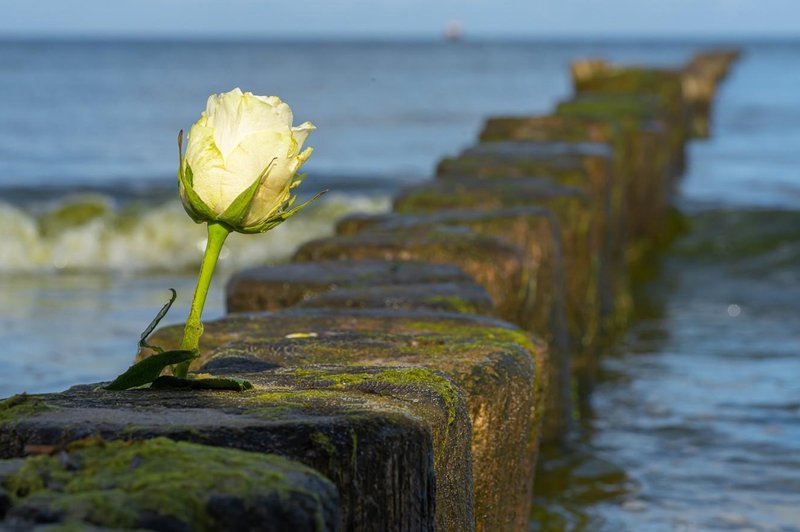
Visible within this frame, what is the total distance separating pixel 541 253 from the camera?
5.47 m

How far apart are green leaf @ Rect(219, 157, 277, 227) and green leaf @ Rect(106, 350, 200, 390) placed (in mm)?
254

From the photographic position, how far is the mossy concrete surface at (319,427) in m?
1.90

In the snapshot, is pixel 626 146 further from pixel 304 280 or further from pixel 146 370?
pixel 146 370

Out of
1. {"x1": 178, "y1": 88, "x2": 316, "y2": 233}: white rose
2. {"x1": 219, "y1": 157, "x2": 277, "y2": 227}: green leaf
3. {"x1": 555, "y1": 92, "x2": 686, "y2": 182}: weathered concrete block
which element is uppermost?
{"x1": 555, "y1": 92, "x2": 686, "y2": 182}: weathered concrete block

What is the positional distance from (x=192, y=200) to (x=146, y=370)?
0.32 meters

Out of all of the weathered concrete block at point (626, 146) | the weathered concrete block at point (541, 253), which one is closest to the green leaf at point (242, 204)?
the weathered concrete block at point (541, 253)

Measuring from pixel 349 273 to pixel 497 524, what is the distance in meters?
1.30

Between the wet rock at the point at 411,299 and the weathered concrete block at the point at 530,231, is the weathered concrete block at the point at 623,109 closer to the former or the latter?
the weathered concrete block at the point at 530,231

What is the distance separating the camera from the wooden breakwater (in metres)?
1.65

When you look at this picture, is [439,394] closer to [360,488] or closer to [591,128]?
[360,488]

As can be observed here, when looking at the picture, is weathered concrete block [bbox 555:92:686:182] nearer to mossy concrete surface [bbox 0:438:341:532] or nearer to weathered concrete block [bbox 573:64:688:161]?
weathered concrete block [bbox 573:64:688:161]

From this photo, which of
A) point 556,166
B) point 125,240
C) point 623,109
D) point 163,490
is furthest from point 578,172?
point 125,240

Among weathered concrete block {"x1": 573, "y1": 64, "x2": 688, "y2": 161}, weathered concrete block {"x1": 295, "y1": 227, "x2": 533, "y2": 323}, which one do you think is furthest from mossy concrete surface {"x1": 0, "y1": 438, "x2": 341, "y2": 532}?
weathered concrete block {"x1": 573, "y1": 64, "x2": 688, "y2": 161}

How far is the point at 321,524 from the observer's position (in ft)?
5.43
